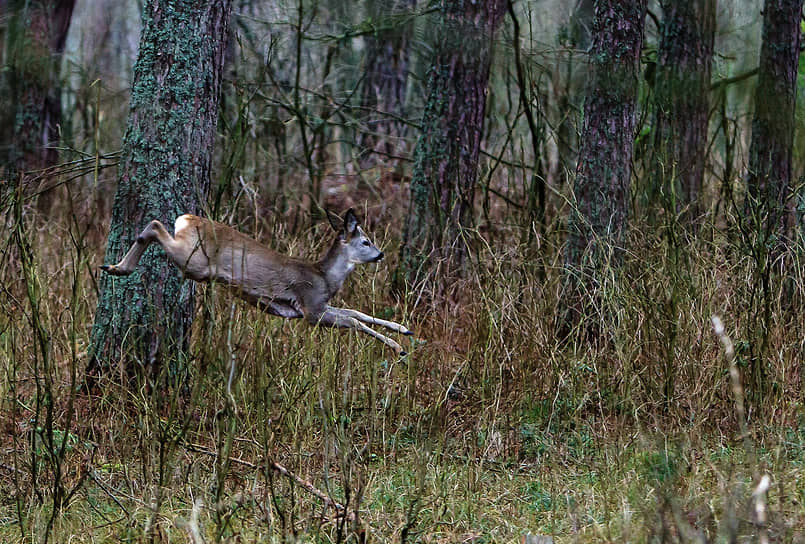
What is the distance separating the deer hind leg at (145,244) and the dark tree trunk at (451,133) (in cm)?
329

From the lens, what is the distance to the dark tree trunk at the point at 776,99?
7.49 meters

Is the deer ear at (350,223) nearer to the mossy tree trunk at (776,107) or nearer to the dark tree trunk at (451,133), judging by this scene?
the dark tree trunk at (451,133)

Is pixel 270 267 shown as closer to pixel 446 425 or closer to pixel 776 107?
pixel 446 425

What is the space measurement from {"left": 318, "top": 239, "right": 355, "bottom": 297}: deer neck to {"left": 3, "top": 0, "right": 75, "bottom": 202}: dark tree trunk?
7113mm

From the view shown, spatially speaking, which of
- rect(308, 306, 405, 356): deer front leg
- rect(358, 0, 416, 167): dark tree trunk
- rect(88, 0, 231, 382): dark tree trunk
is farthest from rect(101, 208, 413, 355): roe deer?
rect(358, 0, 416, 167): dark tree trunk

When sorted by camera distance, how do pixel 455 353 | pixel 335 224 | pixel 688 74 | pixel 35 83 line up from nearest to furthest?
pixel 455 353
pixel 335 224
pixel 688 74
pixel 35 83

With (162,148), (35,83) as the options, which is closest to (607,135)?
(162,148)

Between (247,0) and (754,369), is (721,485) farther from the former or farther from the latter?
(247,0)

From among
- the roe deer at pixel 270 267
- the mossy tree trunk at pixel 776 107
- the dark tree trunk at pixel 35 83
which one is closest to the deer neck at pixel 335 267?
the roe deer at pixel 270 267

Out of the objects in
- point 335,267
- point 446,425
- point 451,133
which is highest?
point 451,133

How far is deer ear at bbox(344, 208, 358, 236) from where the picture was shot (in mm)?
6344

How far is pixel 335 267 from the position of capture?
6355 millimetres

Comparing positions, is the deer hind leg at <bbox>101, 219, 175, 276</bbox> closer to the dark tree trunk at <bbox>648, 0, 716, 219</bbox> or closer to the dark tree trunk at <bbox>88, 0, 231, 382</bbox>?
the dark tree trunk at <bbox>88, 0, 231, 382</bbox>

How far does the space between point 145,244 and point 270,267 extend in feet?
2.52
